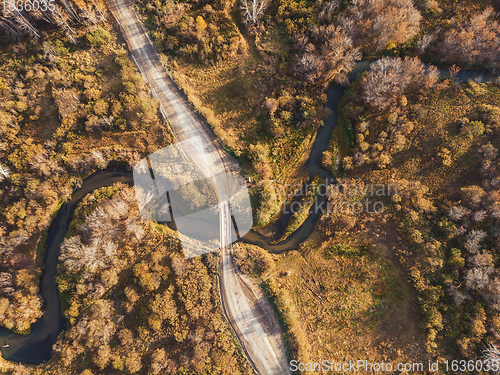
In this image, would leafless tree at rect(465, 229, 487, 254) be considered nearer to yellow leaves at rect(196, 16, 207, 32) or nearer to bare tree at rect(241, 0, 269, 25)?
bare tree at rect(241, 0, 269, 25)

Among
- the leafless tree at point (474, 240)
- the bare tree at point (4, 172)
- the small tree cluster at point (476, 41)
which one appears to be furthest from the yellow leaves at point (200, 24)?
the leafless tree at point (474, 240)

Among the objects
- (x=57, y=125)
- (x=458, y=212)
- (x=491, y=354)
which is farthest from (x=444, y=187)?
(x=57, y=125)

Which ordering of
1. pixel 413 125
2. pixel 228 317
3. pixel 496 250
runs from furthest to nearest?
pixel 413 125, pixel 228 317, pixel 496 250

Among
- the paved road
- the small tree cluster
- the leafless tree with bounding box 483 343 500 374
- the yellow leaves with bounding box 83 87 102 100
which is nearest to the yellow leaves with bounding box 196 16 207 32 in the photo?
the paved road

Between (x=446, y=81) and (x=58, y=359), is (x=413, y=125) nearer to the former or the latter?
A: (x=446, y=81)

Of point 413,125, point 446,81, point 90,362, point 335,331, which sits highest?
point 446,81

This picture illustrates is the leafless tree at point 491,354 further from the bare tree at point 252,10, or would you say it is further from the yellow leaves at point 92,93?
the yellow leaves at point 92,93

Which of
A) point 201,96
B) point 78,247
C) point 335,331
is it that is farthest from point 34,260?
point 335,331
